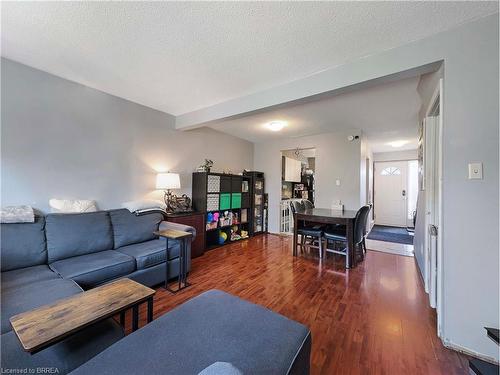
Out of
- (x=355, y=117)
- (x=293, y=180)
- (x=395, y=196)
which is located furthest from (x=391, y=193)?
(x=355, y=117)

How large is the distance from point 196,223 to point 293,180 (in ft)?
10.8

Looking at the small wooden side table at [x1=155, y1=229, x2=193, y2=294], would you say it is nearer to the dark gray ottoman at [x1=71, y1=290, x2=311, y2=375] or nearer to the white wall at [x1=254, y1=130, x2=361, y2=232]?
the dark gray ottoman at [x1=71, y1=290, x2=311, y2=375]

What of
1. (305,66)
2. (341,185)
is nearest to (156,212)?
(305,66)

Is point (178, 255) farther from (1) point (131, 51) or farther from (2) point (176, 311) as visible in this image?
(1) point (131, 51)

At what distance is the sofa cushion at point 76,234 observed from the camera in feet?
6.76

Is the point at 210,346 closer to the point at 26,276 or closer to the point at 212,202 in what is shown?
the point at 26,276

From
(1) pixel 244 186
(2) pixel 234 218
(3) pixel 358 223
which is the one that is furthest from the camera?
(1) pixel 244 186

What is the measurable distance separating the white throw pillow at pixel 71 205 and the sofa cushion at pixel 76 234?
7.7 inches

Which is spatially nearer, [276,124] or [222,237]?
[276,124]

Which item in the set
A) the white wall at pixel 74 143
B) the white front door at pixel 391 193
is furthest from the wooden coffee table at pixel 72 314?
the white front door at pixel 391 193

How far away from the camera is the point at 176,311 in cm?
123

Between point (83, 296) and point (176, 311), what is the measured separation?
572 mm

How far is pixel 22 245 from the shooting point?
188 cm

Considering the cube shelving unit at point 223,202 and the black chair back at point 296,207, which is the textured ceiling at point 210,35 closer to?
the cube shelving unit at point 223,202
